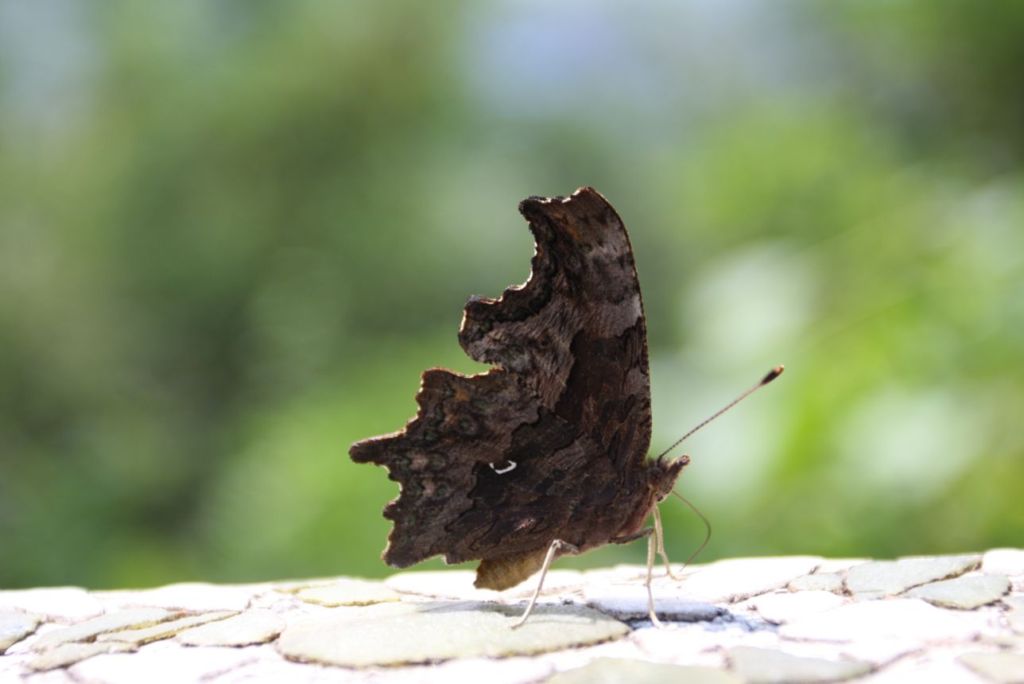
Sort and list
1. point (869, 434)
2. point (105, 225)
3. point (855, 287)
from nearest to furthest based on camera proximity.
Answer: point (869, 434) → point (855, 287) → point (105, 225)

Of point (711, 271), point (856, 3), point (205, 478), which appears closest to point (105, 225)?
point (205, 478)

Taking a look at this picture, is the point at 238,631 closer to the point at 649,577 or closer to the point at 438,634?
the point at 438,634

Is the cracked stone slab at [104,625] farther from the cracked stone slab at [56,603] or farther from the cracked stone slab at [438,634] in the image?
the cracked stone slab at [438,634]

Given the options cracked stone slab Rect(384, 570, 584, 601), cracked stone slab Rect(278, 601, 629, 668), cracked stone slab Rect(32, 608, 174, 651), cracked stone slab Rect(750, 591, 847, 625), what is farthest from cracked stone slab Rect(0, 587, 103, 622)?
cracked stone slab Rect(750, 591, 847, 625)

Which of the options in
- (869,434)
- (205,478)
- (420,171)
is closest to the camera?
(869,434)

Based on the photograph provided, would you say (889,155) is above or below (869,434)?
above

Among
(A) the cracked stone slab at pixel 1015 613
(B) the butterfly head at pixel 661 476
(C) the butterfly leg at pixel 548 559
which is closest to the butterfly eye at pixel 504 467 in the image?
(C) the butterfly leg at pixel 548 559

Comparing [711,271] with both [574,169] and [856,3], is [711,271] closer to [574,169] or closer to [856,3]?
[856,3]

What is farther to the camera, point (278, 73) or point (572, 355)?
point (278, 73)
